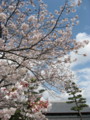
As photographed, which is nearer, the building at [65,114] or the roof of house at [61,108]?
the building at [65,114]

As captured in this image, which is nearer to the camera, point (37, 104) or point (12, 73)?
point (37, 104)

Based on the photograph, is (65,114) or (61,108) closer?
(65,114)

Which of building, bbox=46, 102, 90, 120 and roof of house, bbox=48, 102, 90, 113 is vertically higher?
roof of house, bbox=48, 102, 90, 113

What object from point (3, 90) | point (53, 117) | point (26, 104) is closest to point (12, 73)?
point (26, 104)

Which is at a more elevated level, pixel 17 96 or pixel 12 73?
pixel 12 73

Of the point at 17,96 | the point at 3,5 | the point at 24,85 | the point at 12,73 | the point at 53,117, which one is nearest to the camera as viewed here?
the point at 17,96

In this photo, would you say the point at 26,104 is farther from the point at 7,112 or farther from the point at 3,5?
the point at 3,5

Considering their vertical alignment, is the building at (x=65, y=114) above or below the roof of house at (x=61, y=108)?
below

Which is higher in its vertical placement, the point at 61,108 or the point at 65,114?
the point at 61,108

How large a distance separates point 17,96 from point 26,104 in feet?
2.89

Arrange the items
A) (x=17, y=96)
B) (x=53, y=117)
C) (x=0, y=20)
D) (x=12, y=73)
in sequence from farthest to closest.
Answer: (x=53, y=117) → (x=0, y=20) → (x=12, y=73) → (x=17, y=96)

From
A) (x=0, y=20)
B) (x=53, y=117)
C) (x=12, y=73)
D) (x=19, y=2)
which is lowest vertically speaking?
(x=53, y=117)

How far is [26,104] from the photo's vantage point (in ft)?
16.0

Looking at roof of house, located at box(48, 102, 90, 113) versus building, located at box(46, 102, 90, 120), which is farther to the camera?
roof of house, located at box(48, 102, 90, 113)
